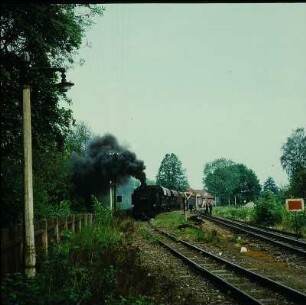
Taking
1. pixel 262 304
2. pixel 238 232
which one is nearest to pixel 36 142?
pixel 262 304

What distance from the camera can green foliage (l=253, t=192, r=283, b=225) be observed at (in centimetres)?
3168

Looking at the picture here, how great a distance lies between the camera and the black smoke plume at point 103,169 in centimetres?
3547

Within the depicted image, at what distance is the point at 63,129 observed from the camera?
1461cm

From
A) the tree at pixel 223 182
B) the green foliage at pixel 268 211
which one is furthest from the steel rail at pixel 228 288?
the tree at pixel 223 182

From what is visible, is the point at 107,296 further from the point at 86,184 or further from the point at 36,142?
the point at 86,184

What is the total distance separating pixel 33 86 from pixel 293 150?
84270 millimetres

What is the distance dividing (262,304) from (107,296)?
282 cm

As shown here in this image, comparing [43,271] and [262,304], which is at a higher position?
[43,271]

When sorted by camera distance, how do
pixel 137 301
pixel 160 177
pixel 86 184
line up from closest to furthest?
pixel 137 301 < pixel 86 184 < pixel 160 177

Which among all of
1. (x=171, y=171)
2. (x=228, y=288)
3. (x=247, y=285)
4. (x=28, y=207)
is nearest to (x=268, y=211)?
(x=247, y=285)

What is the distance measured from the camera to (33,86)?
12.1 m

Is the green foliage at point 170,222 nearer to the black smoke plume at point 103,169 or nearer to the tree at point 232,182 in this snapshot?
the black smoke plume at point 103,169

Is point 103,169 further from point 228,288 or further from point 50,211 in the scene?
point 228,288

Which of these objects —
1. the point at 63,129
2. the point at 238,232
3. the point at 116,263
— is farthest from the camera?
the point at 238,232
